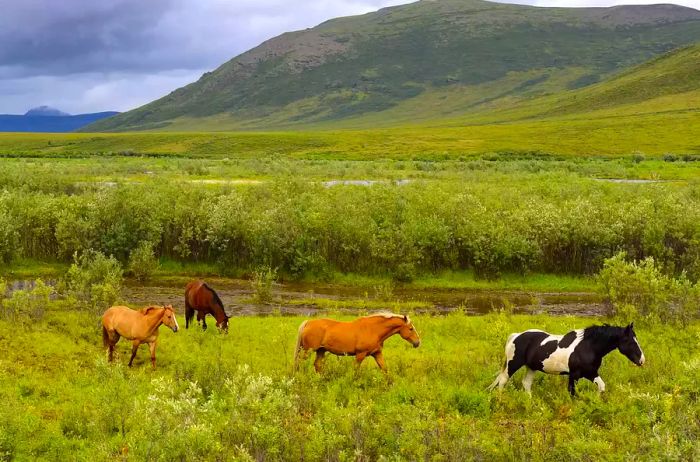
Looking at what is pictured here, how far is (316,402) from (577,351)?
551cm

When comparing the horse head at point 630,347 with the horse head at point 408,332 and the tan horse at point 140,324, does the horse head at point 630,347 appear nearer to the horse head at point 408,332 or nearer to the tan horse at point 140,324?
the horse head at point 408,332

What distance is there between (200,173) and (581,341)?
202ft

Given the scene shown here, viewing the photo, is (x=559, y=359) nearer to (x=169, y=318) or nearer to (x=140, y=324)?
(x=169, y=318)

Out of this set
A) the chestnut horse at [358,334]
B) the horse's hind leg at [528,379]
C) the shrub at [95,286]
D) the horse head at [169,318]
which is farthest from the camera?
the shrub at [95,286]

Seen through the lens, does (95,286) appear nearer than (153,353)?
No

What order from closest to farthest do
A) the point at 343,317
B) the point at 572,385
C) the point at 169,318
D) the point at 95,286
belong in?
the point at 572,385 → the point at 169,318 → the point at 95,286 → the point at 343,317

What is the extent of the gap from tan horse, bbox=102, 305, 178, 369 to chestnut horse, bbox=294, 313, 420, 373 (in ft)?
11.0

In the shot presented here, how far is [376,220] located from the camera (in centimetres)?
3059

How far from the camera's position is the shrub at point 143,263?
27.0 m

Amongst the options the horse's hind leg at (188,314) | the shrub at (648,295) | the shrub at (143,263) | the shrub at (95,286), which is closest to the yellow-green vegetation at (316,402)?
the horse's hind leg at (188,314)

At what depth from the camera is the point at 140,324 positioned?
46.8ft

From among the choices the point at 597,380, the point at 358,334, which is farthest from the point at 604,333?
the point at 358,334

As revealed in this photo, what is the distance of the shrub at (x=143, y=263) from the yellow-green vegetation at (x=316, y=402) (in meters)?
8.65

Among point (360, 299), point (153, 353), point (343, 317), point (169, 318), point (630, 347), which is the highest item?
point (169, 318)
